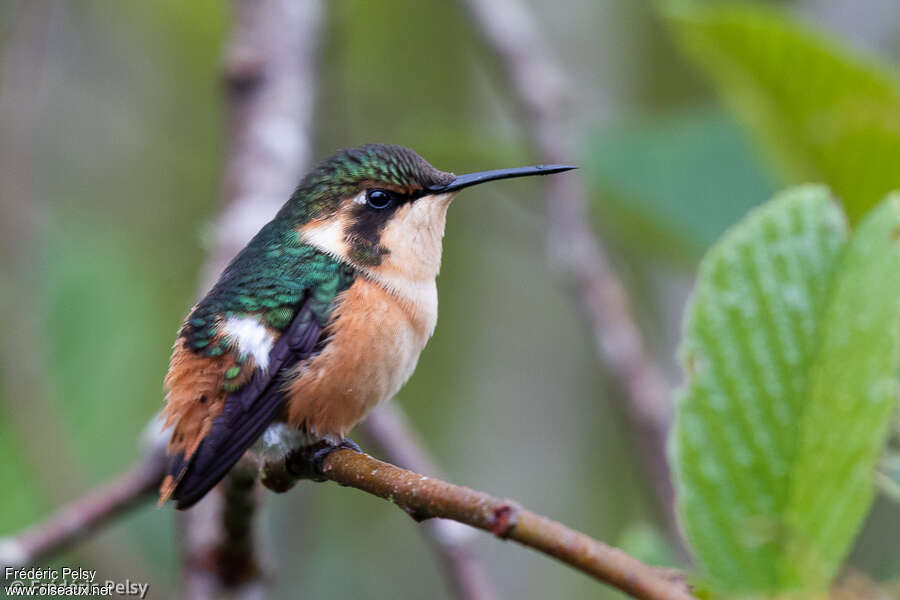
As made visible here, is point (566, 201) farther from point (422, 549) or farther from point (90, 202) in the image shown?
point (90, 202)

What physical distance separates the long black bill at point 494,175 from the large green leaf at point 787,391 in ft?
1.92

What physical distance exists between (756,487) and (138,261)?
4416 mm

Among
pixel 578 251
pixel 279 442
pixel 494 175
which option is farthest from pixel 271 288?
pixel 578 251

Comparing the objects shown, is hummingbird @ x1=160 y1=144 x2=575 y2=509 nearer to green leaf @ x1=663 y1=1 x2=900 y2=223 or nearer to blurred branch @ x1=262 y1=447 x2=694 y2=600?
blurred branch @ x1=262 y1=447 x2=694 y2=600

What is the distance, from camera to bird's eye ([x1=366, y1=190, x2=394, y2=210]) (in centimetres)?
261

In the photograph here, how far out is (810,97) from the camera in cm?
284

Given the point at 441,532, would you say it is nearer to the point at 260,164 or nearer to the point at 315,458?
the point at 315,458

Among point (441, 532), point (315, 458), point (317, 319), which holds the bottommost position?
point (441, 532)

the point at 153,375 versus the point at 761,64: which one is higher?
the point at 761,64

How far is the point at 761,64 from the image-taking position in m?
2.95

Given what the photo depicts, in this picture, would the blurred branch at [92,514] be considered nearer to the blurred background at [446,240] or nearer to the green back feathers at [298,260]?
the green back feathers at [298,260]

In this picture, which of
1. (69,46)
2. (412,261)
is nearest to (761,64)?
(412,261)

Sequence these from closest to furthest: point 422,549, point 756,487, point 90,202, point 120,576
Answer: point 756,487 → point 120,576 → point 422,549 → point 90,202

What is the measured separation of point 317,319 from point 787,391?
1024 mm
